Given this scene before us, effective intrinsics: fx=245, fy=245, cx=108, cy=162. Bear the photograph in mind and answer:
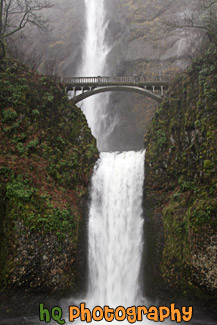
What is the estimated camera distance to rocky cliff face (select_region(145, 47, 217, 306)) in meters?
10.1

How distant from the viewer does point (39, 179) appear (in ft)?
41.8

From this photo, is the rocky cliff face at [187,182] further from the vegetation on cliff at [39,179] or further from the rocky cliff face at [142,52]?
the rocky cliff face at [142,52]

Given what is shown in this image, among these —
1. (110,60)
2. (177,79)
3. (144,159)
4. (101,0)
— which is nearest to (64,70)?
(110,60)

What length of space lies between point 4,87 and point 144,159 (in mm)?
9609

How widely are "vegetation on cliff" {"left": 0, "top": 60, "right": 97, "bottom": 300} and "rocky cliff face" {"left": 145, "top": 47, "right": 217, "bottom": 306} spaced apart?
A: 427 cm

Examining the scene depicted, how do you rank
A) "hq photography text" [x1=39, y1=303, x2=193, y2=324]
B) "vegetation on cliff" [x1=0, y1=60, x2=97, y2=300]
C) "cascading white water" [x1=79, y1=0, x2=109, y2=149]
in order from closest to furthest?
1. "hq photography text" [x1=39, y1=303, x2=193, y2=324]
2. "vegetation on cliff" [x1=0, y1=60, x2=97, y2=300]
3. "cascading white water" [x1=79, y1=0, x2=109, y2=149]

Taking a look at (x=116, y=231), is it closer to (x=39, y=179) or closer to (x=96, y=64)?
(x=39, y=179)

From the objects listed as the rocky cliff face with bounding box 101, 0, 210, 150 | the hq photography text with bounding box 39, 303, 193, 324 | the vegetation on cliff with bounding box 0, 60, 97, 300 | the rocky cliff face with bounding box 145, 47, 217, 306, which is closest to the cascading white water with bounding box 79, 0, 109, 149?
the rocky cliff face with bounding box 101, 0, 210, 150

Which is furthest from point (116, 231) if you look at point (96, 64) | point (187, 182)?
point (96, 64)

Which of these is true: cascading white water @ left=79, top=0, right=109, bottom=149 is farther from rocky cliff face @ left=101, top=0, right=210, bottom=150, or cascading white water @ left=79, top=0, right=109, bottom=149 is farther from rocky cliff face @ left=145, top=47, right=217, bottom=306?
rocky cliff face @ left=145, top=47, right=217, bottom=306

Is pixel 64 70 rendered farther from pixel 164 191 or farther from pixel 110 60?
pixel 164 191

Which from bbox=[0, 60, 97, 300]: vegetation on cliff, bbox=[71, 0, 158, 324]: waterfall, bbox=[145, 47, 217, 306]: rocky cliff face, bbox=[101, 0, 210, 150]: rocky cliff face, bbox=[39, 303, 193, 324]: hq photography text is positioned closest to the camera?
bbox=[39, 303, 193, 324]: hq photography text

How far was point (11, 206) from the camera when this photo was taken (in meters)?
10.9

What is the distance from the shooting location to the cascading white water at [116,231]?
11562 mm
